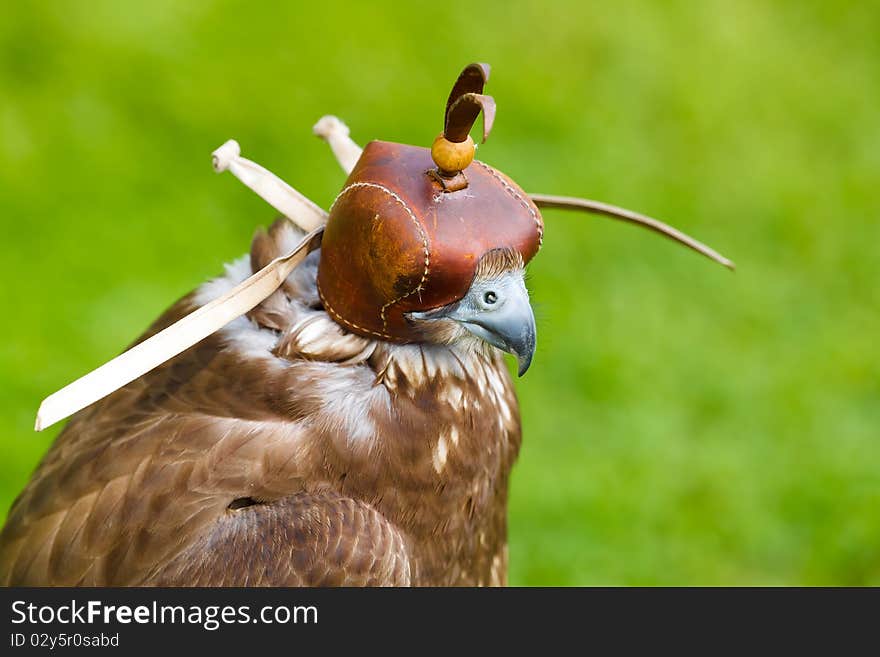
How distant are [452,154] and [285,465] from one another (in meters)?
0.75

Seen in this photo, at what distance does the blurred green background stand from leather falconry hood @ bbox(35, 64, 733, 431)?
2712mm

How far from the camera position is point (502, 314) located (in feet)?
7.96

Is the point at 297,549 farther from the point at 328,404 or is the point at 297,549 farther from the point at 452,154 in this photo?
the point at 452,154

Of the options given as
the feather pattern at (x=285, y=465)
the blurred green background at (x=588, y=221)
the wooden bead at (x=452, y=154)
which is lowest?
the feather pattern at (x=285, y=465)

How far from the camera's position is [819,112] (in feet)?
23.8

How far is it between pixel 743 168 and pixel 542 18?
1401mm

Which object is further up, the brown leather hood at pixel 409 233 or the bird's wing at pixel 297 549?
the brown leather hood at pixel 409 233

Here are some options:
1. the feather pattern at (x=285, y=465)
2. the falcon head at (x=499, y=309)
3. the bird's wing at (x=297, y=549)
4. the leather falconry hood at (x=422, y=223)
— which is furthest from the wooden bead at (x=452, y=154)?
the bird's wing at (x=297, y=549)

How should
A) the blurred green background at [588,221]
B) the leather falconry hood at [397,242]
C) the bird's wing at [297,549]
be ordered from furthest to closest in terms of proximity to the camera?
1. the blurred green background at [588,221]
2. the bird's wing at [297,549]
3. the leather falconry hood at [397,242]

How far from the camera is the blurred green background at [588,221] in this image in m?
5.23

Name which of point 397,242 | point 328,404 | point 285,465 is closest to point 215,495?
point 285,465

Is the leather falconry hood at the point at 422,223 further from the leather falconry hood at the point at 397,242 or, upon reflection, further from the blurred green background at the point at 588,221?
the blurred green background at the point at 588,221

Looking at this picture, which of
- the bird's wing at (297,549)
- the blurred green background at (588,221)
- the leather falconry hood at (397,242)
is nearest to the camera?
the leather falconry hood at (397,242)

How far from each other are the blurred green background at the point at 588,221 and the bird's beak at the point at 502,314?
268 cm
